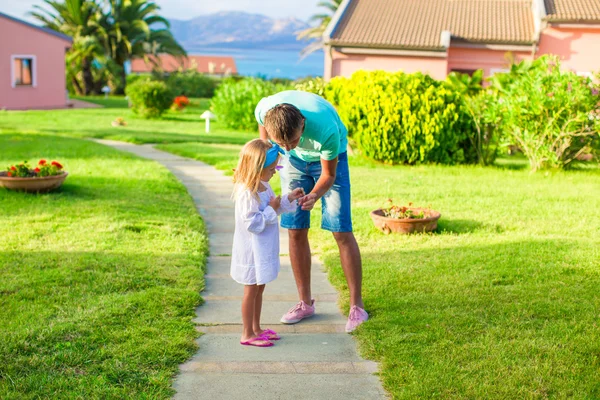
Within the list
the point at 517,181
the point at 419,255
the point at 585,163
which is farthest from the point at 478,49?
the point at 419,255

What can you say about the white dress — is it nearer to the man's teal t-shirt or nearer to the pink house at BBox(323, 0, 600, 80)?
the man's teal t-shirt

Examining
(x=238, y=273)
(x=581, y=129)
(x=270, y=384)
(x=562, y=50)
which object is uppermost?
(x=562, y=50)

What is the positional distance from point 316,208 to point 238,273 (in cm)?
460

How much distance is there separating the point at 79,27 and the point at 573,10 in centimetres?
2684

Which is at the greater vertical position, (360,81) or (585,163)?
(360,81)

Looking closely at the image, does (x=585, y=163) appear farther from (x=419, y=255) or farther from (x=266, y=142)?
(x=266, y=142)

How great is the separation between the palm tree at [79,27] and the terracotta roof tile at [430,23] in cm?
1985

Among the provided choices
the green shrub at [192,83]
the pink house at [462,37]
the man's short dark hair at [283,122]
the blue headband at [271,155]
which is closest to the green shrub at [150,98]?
the pink house at [462,37]

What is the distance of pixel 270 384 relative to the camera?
3932 mm

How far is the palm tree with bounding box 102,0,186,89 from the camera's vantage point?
125 feet

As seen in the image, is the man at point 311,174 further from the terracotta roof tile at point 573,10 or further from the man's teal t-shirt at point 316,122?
the terracotta roof tile at point 573,10

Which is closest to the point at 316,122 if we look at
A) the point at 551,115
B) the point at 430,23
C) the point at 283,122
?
the point at 283,122

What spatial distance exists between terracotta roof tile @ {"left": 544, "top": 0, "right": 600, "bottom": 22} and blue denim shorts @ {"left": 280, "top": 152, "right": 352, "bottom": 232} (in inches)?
613

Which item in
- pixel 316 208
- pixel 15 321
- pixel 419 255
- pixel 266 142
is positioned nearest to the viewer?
pixel 266 142
